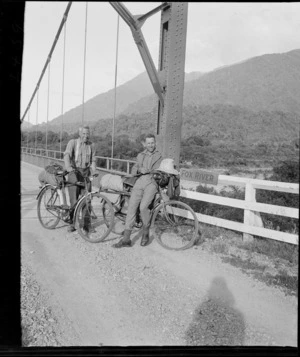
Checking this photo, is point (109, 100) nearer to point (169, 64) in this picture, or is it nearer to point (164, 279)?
point (169, 64)

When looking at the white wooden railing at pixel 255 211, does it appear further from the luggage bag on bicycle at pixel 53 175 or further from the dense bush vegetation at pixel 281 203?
the luggage bag on bicycle at pixel 53 175

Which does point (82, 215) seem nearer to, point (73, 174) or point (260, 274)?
point (73, 174)

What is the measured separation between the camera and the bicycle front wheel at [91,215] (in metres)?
4.59

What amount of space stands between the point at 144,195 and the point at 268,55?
110884 mm

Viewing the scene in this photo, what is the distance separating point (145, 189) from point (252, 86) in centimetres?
9845

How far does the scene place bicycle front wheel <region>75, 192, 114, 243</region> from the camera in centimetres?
459

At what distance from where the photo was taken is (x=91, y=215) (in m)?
4.78

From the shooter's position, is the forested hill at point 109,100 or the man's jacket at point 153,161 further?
the forested hill at point 109,100

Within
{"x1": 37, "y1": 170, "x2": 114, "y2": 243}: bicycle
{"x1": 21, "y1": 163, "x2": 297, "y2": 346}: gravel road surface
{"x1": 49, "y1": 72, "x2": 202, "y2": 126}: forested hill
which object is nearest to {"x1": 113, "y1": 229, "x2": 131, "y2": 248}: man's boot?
{"x1": 21, "y1": 163, "x2": 297, "y2": 346}: gravel road surface

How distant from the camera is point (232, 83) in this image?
103000mm

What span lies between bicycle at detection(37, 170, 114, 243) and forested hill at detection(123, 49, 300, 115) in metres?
71.2

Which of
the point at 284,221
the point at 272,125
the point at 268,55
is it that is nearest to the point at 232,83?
the point at 268,55

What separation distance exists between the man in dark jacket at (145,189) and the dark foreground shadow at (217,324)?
157 cm

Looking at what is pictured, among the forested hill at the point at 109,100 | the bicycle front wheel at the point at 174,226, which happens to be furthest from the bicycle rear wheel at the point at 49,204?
the forested hill at the point at 109,100
